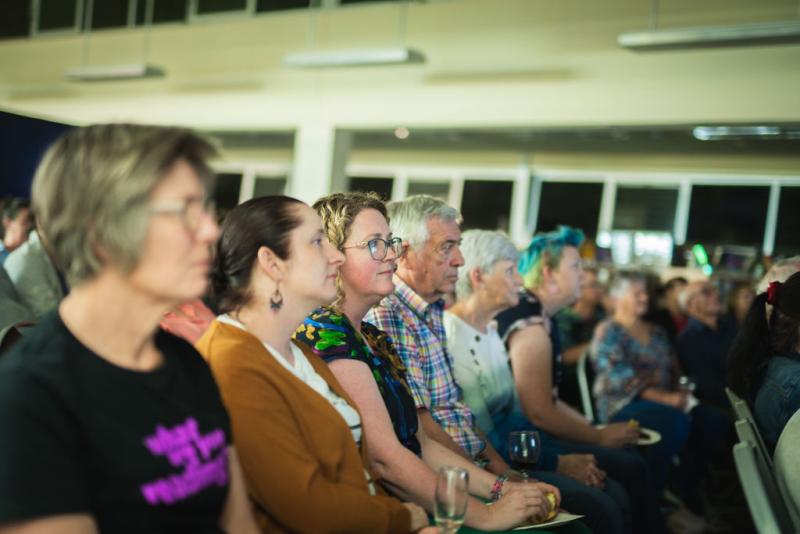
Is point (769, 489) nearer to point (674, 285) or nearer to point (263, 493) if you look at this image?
point (263, 493)

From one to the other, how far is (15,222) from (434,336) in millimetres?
2990

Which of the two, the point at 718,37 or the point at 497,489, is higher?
the point at 718,37

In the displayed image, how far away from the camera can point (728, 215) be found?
964 centimetres

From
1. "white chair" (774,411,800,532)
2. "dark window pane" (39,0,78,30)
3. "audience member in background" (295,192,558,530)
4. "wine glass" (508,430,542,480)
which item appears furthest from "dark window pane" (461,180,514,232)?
"white chair" (774,411,800,532)

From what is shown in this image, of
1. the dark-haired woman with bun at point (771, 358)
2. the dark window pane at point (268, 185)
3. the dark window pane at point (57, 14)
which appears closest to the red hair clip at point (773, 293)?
the dark-haired woman with bun at point (771, 358)

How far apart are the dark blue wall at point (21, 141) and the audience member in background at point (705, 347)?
3.65 meters

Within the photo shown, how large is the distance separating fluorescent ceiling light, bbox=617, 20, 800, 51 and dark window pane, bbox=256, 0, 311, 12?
4.14 m

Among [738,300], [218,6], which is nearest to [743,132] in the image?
[738,300]

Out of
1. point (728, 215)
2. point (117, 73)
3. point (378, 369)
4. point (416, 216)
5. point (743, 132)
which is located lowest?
point (378, 369)

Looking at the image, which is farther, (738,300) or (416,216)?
(738,300)

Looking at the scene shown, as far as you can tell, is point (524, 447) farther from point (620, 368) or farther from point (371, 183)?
point (371, 183)

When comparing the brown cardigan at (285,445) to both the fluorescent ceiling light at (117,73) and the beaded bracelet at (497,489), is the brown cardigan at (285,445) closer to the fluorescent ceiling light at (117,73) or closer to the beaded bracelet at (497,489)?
the beaded bracelet at (497,489)

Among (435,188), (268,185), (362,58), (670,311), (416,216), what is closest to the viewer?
(416,216)

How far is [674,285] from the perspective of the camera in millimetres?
6531
